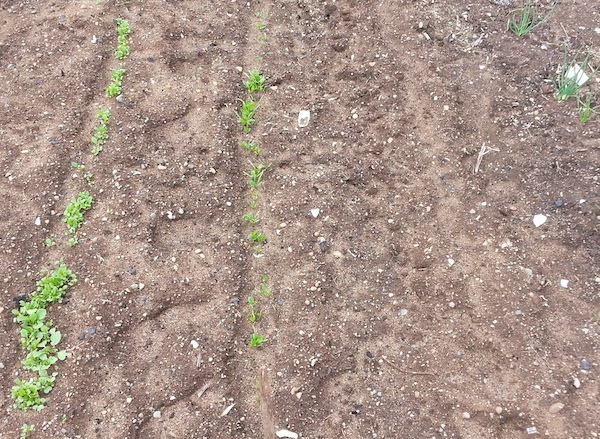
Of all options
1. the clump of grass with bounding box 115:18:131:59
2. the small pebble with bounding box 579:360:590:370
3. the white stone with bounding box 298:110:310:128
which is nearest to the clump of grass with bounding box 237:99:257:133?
the white stone with bounding box 298:110:310:128

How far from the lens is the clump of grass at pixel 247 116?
12.4 feet

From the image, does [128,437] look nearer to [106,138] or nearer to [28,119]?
[106,138]

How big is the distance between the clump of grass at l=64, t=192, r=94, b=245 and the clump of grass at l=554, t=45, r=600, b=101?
3.37 metres

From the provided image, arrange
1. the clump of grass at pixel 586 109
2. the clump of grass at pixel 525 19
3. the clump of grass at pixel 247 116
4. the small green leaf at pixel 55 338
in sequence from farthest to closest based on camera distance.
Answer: the clump of grass at pixel 525 19 → the clump of grass at pixel 247 116 → the clump of grass at pixel 586 109 → the small green leaf at pixel 55 338

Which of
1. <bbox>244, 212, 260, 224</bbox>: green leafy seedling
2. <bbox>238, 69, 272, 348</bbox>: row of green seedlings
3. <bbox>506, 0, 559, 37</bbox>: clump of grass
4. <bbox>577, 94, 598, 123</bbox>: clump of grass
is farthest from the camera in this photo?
<bbox>506, 0, 559, 37</bbox>: clump of grass

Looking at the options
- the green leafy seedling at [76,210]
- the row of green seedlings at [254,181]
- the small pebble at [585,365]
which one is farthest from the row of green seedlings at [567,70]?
the green leafy seedling at [76,210]

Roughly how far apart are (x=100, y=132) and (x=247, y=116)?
107cm

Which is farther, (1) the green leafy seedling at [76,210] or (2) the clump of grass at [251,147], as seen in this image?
(2) the clump of grass at [251,147]

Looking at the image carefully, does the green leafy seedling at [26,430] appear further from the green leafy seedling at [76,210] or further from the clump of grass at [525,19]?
the clump of grass at [525,19]

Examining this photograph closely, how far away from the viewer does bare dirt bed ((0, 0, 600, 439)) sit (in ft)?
8.84

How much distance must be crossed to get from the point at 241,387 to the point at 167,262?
3.00ft

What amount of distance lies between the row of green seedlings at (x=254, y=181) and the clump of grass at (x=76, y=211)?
105cm

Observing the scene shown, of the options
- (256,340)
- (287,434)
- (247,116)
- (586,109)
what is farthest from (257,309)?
(586,109)

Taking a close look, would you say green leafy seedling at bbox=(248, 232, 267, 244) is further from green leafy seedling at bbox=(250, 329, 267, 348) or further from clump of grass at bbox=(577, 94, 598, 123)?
clump of grass at bbox=(577, 94, 598, 123)
